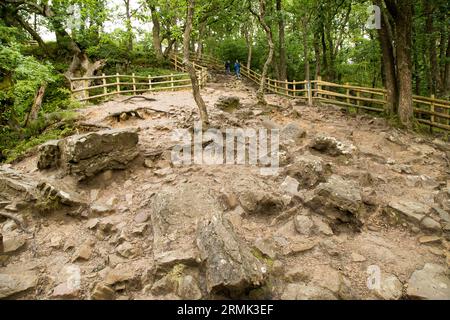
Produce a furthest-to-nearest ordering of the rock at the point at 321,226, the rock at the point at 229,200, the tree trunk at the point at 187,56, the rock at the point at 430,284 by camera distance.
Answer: the tree trunk at the point at 187,56, the rock at the point at 229,200, the rock at the point at 321,226, the rock at the point at 430,284

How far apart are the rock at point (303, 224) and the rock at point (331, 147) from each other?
312 centimetres

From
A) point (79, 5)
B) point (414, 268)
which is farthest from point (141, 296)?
point (79, 5)

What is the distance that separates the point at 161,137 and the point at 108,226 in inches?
148

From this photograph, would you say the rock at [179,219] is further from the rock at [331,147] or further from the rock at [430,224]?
the rock at [430,224]

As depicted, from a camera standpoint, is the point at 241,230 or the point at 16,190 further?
the point at 16,190

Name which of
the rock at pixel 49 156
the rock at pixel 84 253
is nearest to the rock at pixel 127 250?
the rock at pixel 84 253

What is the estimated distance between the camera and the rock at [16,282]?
4.18 meters

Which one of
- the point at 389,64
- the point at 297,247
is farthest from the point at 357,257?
the point at 389,64

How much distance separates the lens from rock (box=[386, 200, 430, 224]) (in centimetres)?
587

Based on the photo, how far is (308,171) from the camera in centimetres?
700

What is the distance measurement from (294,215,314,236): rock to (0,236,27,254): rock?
497 cm

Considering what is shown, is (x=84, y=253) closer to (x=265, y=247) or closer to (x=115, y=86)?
(x=265, y=247)

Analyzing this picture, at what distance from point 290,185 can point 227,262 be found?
300 cm

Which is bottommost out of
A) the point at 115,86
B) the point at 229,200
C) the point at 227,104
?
the point at 229,200
